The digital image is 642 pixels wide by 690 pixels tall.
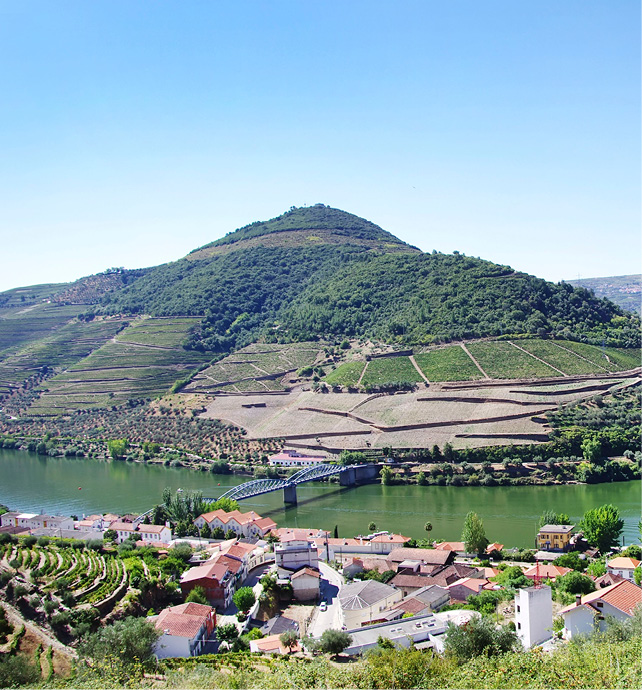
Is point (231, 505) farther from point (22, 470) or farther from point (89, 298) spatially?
point (89, 298)

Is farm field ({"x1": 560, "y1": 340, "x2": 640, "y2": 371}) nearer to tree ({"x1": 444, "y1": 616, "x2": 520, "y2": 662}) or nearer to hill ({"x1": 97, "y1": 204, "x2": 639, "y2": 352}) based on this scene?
hill ({"x1": 97, "y1": 204, "x2": 639, "y2": 352})

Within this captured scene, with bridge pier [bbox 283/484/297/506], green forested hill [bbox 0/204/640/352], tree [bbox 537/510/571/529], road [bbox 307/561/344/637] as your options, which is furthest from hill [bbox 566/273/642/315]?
road [bbox 307/561/344/637]

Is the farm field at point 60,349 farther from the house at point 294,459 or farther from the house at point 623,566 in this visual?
the house at point 623,566

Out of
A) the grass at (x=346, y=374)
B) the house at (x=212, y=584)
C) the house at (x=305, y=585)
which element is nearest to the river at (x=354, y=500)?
the house at (x=305, y=585)

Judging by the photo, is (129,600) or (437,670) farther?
(129,600)

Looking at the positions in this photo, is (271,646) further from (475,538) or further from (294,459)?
(294,459)

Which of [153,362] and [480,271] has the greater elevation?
[480,271]

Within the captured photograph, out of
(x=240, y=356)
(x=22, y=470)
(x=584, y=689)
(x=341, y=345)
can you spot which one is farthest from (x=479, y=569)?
(x=240, y=356)
